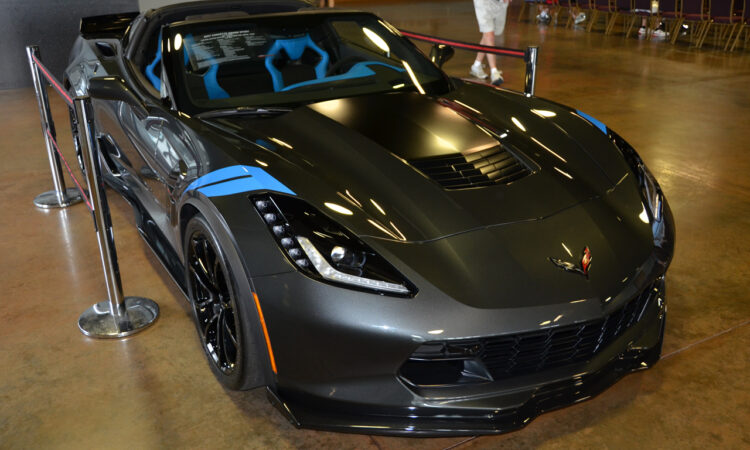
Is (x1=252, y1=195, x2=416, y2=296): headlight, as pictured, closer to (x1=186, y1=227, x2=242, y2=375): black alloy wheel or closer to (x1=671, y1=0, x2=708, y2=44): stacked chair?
(x1=186, y1=227, x2=242, y2=375): black alloy wheel

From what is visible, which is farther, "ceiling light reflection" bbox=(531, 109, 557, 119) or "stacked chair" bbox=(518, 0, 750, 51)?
"stacked chair" bbox=(518, 0, 750, 51)

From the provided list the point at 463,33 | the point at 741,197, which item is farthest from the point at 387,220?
the point at 463,33

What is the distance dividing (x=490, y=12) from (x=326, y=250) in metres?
6.04

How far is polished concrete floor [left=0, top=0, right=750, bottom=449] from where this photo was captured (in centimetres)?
209

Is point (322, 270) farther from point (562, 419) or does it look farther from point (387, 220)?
point (562, 419)

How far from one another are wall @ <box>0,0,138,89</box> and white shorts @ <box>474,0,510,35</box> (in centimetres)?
411

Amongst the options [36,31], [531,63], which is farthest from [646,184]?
[36,31]

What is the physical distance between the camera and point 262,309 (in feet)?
6.06

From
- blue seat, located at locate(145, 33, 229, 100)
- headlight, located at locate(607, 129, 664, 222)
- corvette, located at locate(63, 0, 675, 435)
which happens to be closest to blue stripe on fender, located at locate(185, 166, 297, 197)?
corvette, located at locate(63, 0, 675, 435)

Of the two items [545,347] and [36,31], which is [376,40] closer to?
[545,347]

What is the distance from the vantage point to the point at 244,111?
2.56m

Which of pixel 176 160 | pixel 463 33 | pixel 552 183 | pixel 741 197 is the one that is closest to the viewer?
pixel 552 183

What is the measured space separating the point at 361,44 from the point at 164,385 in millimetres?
1721

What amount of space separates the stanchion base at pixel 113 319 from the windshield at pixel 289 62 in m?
0.85
